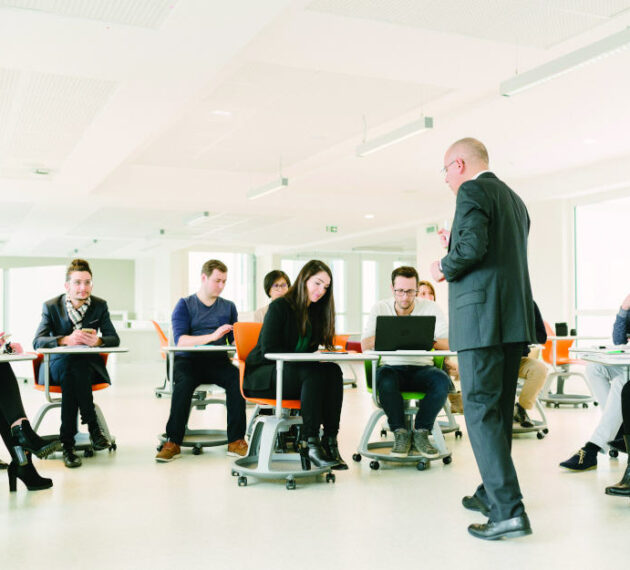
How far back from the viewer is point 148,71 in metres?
5.74

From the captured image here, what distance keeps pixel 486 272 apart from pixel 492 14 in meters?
2.87

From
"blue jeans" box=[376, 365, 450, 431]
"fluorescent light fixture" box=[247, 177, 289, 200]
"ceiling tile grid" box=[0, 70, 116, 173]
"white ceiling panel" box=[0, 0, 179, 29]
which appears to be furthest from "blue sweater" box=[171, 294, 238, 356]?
"fluorescent light fixture" box=[247, 177, 289, 200]

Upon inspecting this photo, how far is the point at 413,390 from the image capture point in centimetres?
444

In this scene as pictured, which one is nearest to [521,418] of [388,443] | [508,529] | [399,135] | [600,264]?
[388,443]

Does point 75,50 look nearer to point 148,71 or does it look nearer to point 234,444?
point 148,71

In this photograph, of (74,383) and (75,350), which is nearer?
(75,350)

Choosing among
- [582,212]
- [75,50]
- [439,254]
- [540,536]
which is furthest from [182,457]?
[439,254]

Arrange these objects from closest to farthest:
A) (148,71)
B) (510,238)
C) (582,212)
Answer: (510,238) → (148,71) → (582,212)

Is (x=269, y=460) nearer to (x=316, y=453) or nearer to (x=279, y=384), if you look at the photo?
(x=316, y=453)

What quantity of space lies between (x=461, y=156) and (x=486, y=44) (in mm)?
2940

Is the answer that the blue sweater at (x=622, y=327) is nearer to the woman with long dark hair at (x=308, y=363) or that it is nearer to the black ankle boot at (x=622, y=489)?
the black ankle boot at (x=622, y=489)

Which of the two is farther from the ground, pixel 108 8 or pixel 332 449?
pixel 108 8

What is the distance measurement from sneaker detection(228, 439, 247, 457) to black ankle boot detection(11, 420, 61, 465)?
48.0 inches

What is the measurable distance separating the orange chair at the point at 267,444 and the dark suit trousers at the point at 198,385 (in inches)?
13.1
